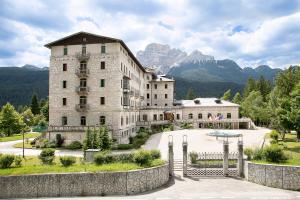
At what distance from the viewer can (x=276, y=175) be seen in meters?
25.6

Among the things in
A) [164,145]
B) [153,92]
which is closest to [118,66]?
[164,145]

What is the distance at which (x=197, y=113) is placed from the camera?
7575cm

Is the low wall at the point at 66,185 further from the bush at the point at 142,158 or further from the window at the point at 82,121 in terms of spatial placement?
the window at the point at 82,121

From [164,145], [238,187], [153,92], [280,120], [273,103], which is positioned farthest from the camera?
[153,92]

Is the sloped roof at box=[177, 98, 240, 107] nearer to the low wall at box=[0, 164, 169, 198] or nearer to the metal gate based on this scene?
the metal gate

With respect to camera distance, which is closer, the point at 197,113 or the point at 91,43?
the point at 91,43

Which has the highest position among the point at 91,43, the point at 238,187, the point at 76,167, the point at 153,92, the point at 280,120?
the point at 91,43

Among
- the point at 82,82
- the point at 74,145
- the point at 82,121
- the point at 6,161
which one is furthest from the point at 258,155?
the point at 82,82

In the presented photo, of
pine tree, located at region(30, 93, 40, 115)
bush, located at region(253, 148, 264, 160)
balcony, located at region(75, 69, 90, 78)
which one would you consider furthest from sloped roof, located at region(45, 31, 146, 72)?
pine tree, located at region(30, 93, 40, 115)

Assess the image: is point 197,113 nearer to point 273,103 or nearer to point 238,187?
point 273,103

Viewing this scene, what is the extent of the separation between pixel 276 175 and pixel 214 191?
6679 mm

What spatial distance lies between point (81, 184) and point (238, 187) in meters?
14.6

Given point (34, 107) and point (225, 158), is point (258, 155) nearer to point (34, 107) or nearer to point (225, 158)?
point (225, 158)

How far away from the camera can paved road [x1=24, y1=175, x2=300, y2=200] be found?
884 inches
